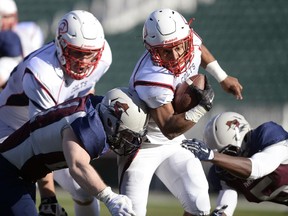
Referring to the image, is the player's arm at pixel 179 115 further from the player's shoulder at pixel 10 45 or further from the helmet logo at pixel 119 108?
the player's shoulder at pixel 10 45

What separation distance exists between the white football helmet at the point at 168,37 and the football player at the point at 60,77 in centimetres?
34

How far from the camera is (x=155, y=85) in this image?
4.62m

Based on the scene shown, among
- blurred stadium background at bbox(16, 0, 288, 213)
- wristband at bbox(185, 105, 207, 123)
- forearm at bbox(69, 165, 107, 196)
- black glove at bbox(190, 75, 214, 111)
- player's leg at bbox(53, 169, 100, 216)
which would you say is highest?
forearm at bbox(69, 165, 107, 196)

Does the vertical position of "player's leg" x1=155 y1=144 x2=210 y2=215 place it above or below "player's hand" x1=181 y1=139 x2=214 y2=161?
below

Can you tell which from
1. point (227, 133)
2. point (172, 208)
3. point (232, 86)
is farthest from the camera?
point (172, 208)

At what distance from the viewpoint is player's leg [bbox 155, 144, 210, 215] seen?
4676 millimetres

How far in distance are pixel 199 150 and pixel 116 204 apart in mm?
996

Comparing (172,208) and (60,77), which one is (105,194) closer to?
(60,77)

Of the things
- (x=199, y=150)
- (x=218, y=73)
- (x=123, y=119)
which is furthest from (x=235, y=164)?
(x=218, y=73)

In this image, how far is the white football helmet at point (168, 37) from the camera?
477 centimetres

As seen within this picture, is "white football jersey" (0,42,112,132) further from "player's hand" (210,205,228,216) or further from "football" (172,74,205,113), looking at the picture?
"player's hand" (210,205,228,216)

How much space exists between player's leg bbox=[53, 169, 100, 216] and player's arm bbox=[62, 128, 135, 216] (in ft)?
4.21

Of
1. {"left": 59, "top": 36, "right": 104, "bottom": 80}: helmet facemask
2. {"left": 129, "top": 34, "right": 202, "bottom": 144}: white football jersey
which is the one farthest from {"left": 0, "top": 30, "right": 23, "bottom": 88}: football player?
{"left": 129, "top": 34, "right": 202, "bottom": 144}: white football jersey

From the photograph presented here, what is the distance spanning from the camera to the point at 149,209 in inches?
293
